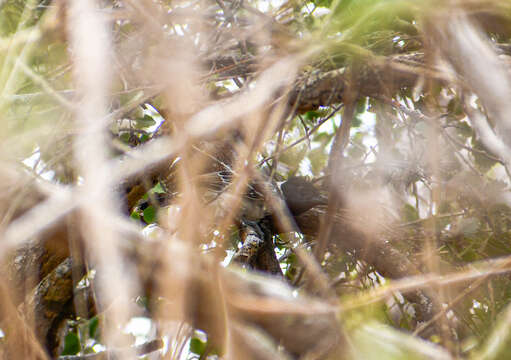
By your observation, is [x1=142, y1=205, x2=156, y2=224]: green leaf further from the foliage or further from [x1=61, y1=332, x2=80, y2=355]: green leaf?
[x1=61, y1=332, x2=80, y2=355]: green leaf

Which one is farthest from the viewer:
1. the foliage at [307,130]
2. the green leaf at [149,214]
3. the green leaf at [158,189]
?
the green leaf at [149,214]

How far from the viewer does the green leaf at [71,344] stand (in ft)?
4.07

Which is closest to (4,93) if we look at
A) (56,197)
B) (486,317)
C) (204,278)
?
(56,197)

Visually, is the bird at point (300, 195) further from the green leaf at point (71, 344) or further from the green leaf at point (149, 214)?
the green leaf at point (71, 344)

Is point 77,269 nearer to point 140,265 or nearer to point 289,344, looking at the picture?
point 140,265

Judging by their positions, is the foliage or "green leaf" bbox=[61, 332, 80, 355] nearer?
the foliage

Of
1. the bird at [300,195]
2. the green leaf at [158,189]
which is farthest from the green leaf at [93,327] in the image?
the bird at [300,195]

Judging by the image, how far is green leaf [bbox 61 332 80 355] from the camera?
124cm

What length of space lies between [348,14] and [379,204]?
0.72m

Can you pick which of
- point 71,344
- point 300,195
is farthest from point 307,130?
point 71,344

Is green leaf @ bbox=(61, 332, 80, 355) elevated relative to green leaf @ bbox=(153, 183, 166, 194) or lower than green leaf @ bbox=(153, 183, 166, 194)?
lower

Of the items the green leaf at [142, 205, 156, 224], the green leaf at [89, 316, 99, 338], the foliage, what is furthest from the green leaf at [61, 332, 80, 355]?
the green leaf at [142, 205, 156, 224]

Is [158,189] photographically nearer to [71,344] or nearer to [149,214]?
[149,214]

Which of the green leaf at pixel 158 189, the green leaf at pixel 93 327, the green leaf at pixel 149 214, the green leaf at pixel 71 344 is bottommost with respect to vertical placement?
the green leaf at pixel 93 327
